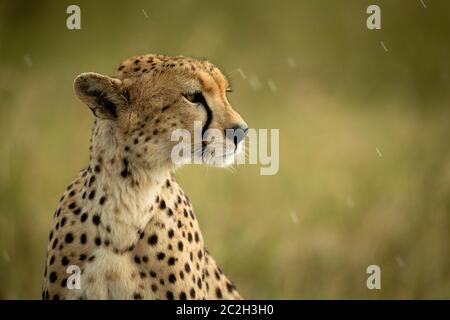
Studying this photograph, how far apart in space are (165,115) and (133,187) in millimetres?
276

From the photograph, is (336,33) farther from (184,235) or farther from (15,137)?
(184,235)

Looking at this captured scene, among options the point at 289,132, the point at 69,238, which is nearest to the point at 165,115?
the point at 69,238

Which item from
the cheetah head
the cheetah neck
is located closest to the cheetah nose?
the cheetah head

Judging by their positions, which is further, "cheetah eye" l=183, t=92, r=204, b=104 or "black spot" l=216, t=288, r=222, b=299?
"black spot" l=216, t=288, r=222, b=299

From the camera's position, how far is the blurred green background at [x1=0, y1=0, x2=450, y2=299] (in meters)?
4.27

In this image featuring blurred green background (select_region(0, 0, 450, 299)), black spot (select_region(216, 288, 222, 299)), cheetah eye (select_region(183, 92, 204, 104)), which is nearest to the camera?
cheetah eye (select_region(183, 92, 204, 104))

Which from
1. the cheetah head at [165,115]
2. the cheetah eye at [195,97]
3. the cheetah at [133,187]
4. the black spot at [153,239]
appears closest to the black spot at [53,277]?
the cheetah at [133,187]

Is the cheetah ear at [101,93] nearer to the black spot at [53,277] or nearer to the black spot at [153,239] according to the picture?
the black spot at [153,239]

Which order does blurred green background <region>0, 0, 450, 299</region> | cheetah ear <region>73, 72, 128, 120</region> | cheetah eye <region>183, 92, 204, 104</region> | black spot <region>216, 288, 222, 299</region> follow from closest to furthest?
cheetah ear <region>73, 72, 128, 120</region>, cheetah eye <region>183, 92, 204, 104</region>, black spot <region>216, 288, 222, 299</region>, blurred green background <region>0, 0, 450, 299</region>

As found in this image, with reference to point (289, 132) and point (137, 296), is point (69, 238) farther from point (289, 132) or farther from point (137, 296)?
point (289, 132)

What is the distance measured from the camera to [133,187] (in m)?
2.57

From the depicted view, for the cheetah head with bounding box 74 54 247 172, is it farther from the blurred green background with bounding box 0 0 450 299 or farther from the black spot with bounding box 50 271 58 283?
the blurred green background with bounding box 0 0 450 299

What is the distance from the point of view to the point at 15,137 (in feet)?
13.8

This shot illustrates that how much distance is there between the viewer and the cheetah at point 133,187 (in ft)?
8.38
